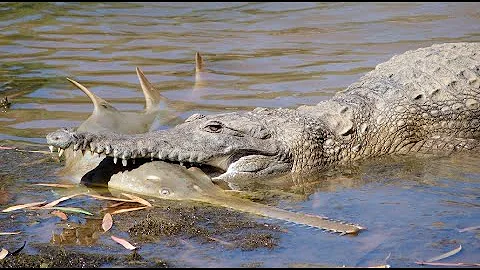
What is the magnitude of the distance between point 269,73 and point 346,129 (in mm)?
2749

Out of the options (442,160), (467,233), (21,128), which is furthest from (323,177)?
(21,128)

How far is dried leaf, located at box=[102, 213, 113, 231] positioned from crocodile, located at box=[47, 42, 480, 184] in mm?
520

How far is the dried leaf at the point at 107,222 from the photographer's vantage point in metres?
4.70

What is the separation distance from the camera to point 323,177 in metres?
6.07

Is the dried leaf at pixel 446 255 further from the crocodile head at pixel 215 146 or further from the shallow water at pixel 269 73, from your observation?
the crocodile head at pixel 215 146

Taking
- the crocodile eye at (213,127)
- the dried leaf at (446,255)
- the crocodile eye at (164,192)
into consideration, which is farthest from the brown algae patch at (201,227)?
the crocodile eye at (213,127)

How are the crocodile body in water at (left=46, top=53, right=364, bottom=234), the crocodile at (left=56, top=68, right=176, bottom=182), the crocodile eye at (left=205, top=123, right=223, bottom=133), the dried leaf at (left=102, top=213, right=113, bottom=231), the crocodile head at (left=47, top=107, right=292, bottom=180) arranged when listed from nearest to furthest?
the dried leaf at (left=102, top=213, right=113, bottom=231), the crocodile body in water at (left=46, top=53, right=364, bottom=234), the crocodile head at (left=47, top=107, right=292, bottom=180), the crocodile at (left=56, top=68, right=176, bottom=182), the crocodile eye at (left=205, top=123, right=223, bottom=133)

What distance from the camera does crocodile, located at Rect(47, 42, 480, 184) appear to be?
577cm

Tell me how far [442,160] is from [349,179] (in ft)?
3.02

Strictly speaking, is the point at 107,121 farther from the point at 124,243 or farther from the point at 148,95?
the point at 124,243

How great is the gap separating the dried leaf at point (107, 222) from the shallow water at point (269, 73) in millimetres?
458

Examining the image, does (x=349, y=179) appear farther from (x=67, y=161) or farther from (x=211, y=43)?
(x=211, y=43)

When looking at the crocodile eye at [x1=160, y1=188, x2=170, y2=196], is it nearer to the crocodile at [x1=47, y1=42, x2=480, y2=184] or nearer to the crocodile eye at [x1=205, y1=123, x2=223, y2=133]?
the crocodile at [x1=47, y1=42, x2=480, y2=184]

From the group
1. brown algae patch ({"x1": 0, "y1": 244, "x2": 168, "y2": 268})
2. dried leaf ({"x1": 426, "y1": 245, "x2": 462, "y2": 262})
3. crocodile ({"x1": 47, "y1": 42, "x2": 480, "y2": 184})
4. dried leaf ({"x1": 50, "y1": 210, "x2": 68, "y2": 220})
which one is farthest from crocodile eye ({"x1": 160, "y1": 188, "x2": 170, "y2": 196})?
dried leaf ({"x1": 426, "y1": 245, "x2": 462, "y2": 262})
